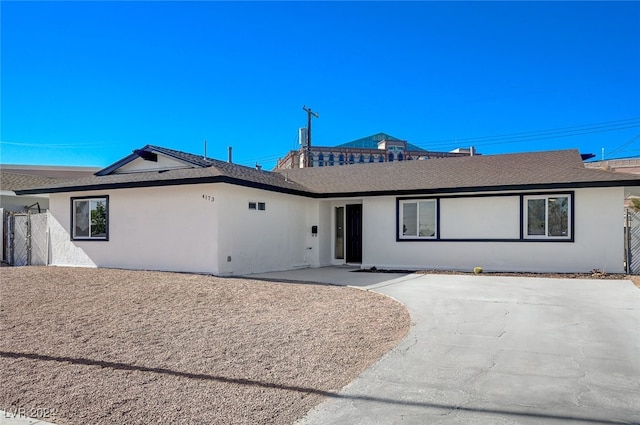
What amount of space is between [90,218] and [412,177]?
436 inches

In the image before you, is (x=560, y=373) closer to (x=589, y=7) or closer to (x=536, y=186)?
(x=536, y=186)

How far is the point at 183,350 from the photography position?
5.01 m

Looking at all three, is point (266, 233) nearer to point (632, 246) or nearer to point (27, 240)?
point (27, 240)

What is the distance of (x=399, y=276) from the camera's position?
1248 cm

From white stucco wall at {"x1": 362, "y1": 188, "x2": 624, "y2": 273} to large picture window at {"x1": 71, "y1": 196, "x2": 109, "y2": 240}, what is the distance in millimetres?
8629

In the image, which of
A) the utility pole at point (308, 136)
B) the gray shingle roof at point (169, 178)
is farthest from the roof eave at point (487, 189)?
the utility pole at point (308, 136)

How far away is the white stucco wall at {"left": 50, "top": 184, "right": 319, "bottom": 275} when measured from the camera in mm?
11953

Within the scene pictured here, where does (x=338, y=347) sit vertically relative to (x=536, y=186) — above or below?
below

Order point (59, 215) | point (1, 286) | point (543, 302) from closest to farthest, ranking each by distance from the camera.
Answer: point (543, 302) < point (1, 286) < point (59, 215)

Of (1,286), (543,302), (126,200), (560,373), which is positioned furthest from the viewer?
(126,200)

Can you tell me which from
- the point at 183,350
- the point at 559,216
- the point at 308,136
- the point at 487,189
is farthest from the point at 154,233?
the point at 308,136

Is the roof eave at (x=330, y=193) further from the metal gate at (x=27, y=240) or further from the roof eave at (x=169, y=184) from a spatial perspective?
the metal gate at (x=27, y=240)

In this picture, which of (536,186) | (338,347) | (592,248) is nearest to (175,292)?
(338,347)

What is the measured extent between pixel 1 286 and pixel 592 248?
14.9m
